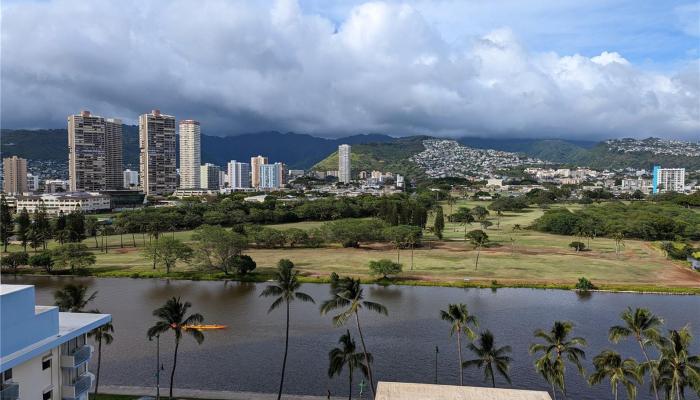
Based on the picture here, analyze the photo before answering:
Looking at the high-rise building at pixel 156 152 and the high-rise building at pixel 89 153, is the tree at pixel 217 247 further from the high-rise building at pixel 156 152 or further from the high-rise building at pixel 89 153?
the high-rise building at pixel 156 152

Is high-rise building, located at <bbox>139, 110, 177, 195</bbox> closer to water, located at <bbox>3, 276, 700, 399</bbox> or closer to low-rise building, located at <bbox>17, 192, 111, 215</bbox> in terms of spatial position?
low-rise building, located at <bbox>17, 192, 111, 215</bbox>

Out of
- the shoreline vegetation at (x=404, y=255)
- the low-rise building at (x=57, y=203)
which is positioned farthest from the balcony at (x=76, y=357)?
the low-rise building at (x=57, y=203)

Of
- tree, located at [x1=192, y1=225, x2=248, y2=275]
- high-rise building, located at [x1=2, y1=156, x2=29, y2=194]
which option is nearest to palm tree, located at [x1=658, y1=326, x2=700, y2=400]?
tree, located at [x1=192, y1=225, x2=248, y2=275]

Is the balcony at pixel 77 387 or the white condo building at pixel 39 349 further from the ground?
the white condo building at pixel 39 349

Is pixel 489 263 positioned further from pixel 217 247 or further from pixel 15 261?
pixel 15 261

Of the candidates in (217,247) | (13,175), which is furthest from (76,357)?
(13,175)

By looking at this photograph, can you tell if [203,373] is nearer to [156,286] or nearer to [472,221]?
[156,286]
